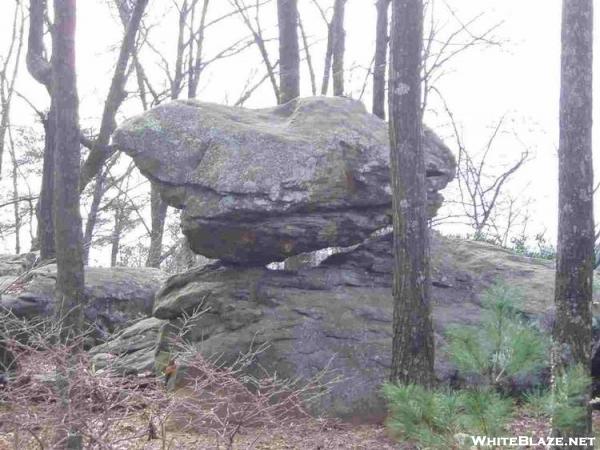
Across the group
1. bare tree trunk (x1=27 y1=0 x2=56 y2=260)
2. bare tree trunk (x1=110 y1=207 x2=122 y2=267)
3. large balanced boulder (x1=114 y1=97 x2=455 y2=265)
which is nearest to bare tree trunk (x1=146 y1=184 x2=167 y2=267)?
bare tree trunk (x1=110 y1=207 x2=122 y2=267)

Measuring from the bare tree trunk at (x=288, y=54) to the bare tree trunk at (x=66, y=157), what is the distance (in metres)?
6.18

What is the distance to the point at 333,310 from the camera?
30.6 ft

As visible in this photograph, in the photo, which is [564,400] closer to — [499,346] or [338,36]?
[499,346]

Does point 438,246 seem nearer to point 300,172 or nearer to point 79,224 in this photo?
point 300,172

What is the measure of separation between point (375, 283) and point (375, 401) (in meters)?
1.84

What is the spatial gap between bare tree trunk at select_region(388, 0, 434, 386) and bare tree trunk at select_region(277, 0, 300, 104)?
18.8 ft

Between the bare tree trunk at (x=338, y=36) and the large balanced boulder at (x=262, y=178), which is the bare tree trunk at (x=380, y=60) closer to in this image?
the bare tree trunk at (x=338, y=36)

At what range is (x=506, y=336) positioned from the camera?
15.4 feet

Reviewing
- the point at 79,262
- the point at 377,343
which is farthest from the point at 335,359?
the point at 79,262

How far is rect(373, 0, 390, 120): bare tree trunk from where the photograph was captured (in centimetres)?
1362

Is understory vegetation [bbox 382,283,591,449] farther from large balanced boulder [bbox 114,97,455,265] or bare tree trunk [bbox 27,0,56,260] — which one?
bare tree trunk [bbox 27,0,56,260]

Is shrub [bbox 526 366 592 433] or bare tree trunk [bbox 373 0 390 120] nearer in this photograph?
shrub [bbox 526 366 592 433]

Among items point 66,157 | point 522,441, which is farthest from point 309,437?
point 66,157

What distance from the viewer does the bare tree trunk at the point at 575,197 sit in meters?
6.21
